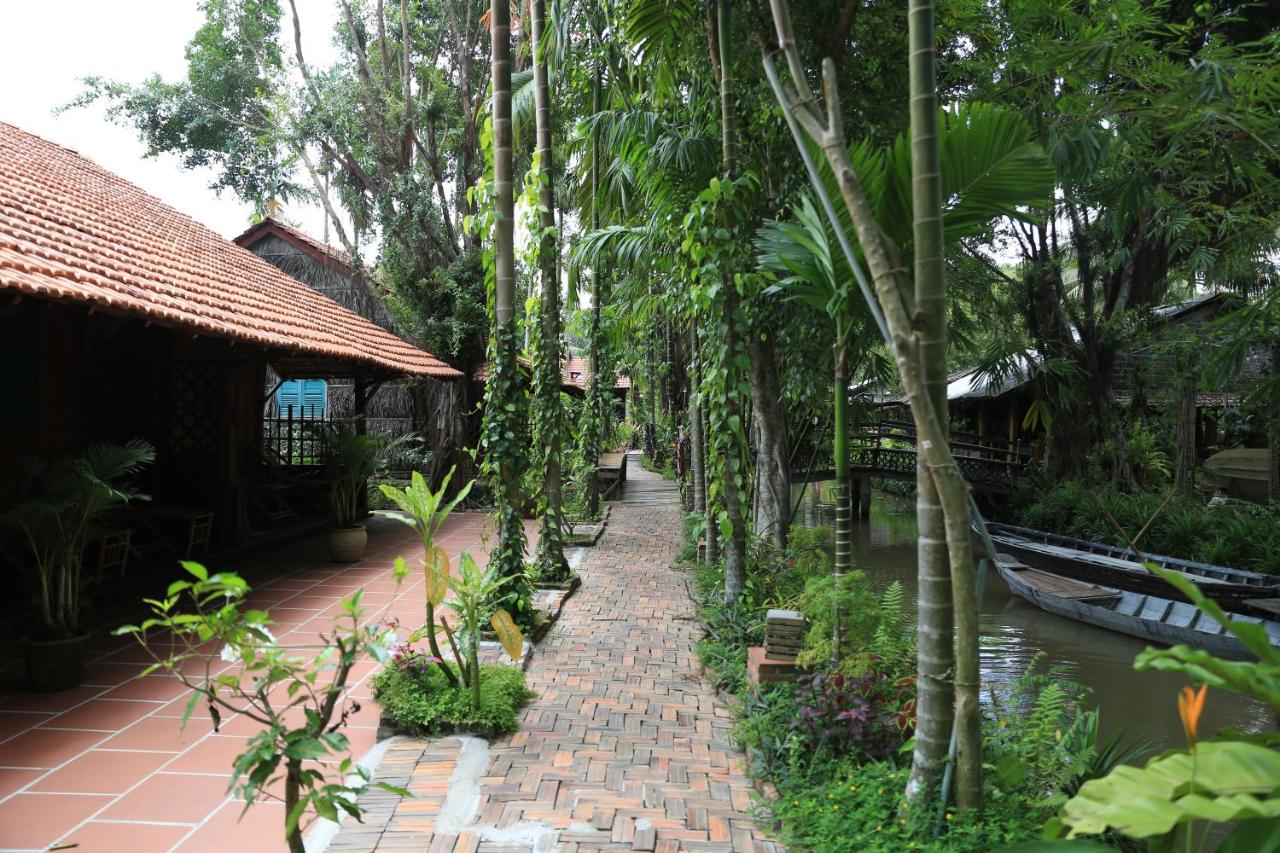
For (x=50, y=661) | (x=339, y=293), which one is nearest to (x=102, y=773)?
(x=50, y=661)

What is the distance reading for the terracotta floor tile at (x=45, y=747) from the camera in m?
3.64

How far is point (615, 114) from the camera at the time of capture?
715 cm

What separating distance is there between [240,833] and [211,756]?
88cm

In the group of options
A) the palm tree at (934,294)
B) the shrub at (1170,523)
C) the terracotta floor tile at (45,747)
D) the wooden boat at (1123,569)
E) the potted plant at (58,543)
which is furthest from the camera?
the shrub at (1170,523)

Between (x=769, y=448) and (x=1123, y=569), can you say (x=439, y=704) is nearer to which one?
(x=769, y=448)

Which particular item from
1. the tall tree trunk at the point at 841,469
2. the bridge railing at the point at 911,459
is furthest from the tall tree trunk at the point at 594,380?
the bridge railing at the point at 911,459

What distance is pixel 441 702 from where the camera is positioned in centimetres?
411

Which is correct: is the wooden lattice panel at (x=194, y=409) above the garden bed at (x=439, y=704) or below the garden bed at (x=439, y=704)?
above

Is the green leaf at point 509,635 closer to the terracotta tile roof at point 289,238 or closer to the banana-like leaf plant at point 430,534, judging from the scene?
the banana-like leaf plant at point 430,534

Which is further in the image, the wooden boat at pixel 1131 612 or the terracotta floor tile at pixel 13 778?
the wooden boat at pixel 1131 612

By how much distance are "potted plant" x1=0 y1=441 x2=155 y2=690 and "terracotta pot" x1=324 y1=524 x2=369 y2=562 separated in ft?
12.1

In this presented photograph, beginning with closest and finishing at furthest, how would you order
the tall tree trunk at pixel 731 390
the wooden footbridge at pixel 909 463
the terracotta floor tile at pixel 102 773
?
1. the terracotta floor tile at pixel 102 773
2. the tall tree trunk at pixel 731 390
3. the wooden footbridge at pixel 909 463

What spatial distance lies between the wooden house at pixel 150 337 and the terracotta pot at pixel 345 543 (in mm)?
1123

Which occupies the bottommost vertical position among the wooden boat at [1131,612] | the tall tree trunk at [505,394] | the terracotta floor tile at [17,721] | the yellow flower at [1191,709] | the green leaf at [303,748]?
the wooden boat at [1131,612]
